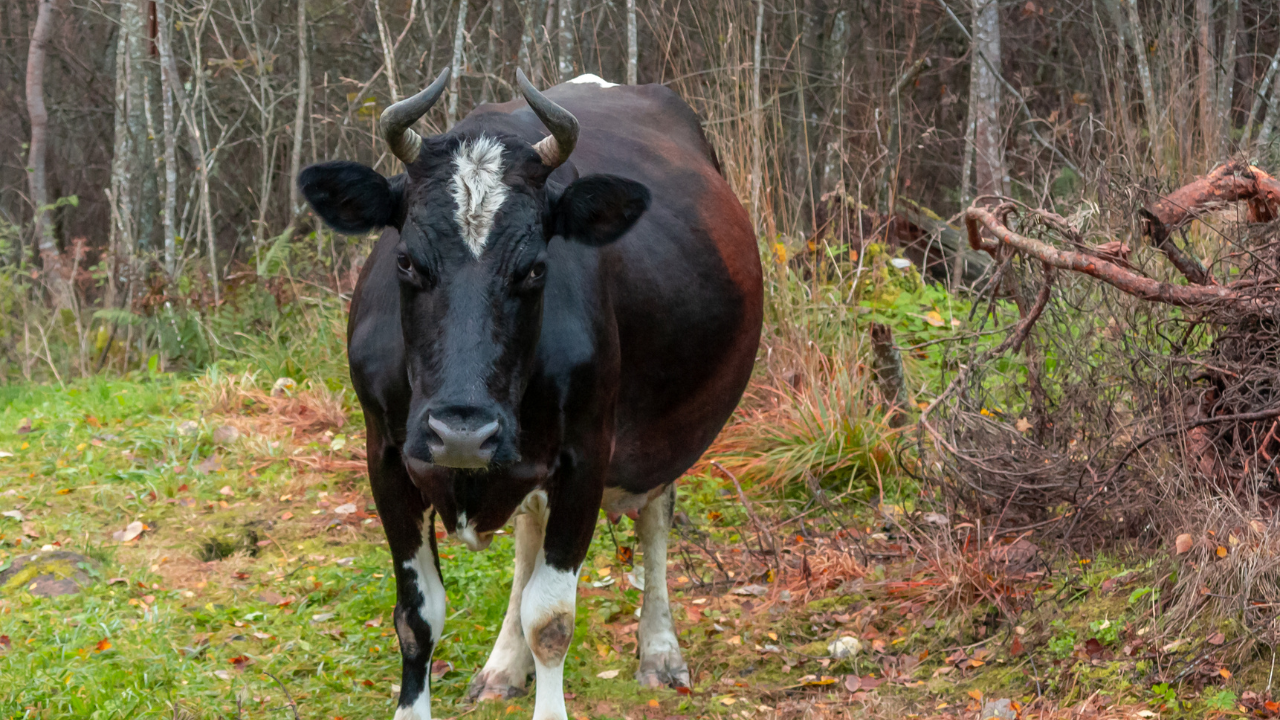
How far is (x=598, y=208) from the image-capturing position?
3.44m

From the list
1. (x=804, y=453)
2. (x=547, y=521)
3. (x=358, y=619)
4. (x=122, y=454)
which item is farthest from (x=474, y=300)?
(x=122, y=454)

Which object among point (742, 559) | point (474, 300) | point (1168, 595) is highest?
point (474, 300)

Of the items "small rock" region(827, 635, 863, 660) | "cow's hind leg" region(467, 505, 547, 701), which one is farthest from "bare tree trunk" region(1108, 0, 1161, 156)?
"cow's hind leg" region(467, 505, 547, 701)

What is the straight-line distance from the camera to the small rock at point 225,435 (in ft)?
22.7

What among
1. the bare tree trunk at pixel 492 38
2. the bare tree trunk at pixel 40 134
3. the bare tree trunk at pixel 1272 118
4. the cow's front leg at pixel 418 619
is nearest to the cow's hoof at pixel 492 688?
the cow's front leg at pixel 418 619

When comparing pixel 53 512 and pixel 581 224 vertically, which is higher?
pixel 581 224

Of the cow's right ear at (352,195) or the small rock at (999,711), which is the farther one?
the small rock at (999,711)

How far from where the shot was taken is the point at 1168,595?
3.92 meters

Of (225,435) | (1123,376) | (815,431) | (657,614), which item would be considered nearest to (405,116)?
(657,614)

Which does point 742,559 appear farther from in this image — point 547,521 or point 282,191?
point 282,191

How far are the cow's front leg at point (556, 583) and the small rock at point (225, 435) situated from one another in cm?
393

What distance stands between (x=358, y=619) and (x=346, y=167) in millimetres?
2327

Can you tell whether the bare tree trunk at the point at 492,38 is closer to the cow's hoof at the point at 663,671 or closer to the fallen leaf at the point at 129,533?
the fallen leaf at the point at 129,533

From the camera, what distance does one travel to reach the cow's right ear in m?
3.27
